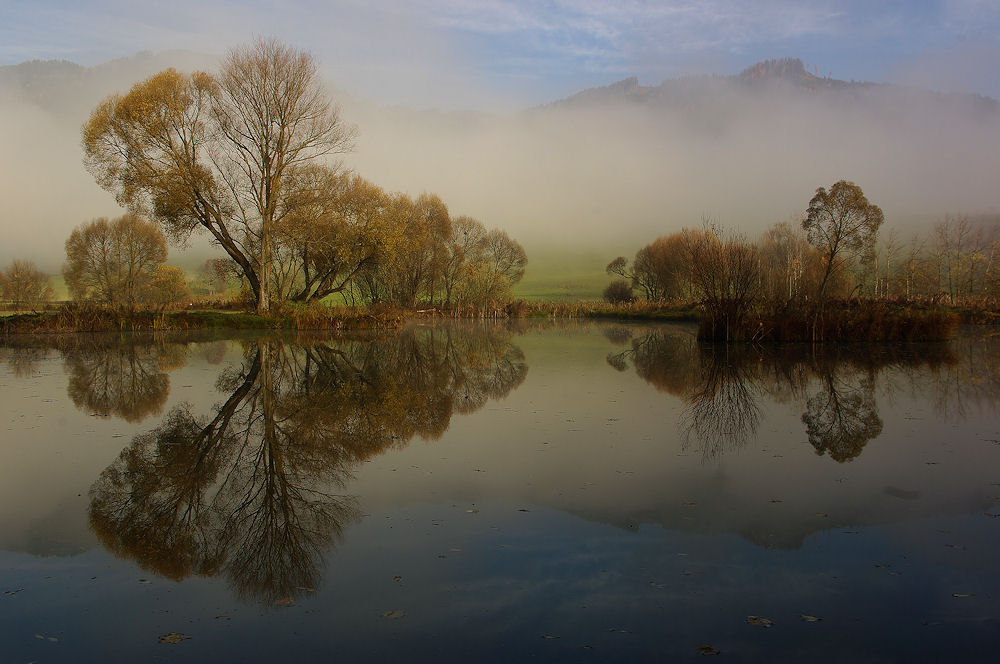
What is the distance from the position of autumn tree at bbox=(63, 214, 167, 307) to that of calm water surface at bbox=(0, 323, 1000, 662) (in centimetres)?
4446

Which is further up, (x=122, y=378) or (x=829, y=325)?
(x=829, y=325)

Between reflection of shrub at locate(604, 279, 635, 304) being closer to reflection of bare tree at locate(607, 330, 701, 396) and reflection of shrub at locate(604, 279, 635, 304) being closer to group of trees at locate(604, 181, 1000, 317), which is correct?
group of trees at locate(604, 181, 1000, 317)

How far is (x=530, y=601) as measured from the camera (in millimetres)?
2898

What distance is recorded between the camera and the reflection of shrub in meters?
67.4

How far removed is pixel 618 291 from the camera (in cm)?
6856

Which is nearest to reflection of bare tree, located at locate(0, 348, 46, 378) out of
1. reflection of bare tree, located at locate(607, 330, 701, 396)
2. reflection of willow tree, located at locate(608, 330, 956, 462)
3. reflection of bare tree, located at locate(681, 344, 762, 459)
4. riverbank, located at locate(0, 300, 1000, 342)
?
riverbank, located at locate(0, 300, 1000, 342)

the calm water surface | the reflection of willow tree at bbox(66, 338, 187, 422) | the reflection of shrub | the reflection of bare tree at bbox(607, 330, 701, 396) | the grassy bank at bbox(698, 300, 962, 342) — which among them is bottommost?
the calm water surface

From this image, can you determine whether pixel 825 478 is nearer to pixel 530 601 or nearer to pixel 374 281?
pixel 530 601

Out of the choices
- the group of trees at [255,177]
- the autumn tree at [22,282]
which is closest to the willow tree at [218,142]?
the group of trees at [255,177]

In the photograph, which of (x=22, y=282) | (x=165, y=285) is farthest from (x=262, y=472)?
(x=22, y=282)

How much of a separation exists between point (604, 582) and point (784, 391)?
7066mm

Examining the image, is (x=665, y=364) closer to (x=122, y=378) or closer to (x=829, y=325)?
(x=829, y=325)

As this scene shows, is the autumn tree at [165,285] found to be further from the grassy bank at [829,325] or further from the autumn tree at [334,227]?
the grassy bank at [829,325]

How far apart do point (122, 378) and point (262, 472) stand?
723cm
